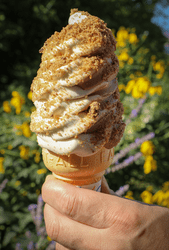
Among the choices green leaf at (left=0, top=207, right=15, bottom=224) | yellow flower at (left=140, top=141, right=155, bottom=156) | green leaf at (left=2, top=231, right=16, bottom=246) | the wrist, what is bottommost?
green leaf at (left=2, top=231, right=16, bottom=246)

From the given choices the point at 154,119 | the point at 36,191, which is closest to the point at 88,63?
the point at 36,191

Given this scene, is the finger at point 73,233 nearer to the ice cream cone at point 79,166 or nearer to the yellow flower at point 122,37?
the ice cream cone at point 79,166

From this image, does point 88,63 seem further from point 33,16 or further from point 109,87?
point 33,16

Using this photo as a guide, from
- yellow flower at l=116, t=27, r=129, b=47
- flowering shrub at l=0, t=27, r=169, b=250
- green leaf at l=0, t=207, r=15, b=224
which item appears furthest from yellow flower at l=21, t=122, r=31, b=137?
yellow flower at l=116, t=27, r=129, b=47

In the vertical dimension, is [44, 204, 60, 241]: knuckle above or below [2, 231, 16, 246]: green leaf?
above

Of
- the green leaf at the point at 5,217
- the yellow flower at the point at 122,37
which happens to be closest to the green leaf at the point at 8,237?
the green leaf at the point at 5,217

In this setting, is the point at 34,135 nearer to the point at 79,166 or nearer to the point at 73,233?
the point at 79,166

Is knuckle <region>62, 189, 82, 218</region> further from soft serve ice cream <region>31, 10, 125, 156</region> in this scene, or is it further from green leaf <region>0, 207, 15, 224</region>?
green leaf <region>0, 207, 15, 224</region>

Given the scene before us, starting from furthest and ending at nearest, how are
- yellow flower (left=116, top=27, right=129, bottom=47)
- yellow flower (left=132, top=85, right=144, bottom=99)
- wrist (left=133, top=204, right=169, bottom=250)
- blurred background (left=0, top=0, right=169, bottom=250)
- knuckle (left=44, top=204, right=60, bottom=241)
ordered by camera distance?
1. yellow flower (left=116, top=27, right=129, bottom=47)
2. yellow flower (left=132, top=85, right=144, bottom=99)
3. blurred background (left=0, top=0, right=169, bottom=250)
4. knuckle (left=44, top=204, right=60, bottom=241)
5. wrist (left=133, top=204, right=169, bottom=250)
